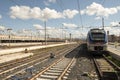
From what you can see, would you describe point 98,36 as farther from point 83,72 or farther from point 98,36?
point 83,72

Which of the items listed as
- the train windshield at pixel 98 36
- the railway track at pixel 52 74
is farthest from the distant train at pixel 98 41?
the railway track at pixel 52 74

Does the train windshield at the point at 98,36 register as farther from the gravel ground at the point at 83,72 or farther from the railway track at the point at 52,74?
the railway track at the point at 52,74

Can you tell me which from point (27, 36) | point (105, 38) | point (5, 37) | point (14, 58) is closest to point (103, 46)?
point (105, 38)

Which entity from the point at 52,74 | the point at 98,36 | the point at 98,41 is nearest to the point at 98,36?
the point at 98,36

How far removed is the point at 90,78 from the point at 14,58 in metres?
13.3

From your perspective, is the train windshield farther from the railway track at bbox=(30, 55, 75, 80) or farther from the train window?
the railway track at bbox=(30, 55, 75, 80)

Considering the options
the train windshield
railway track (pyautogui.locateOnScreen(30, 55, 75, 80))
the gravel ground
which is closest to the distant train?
the train windshield

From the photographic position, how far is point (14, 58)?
908 inches

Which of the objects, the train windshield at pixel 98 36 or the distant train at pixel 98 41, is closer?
the distant train at pixel 98 41

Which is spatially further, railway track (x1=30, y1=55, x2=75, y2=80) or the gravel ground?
the gravel ground

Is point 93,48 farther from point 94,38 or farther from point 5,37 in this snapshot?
point 5,37

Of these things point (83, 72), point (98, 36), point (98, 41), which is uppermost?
point (98, 36)

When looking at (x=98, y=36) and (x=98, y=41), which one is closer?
(x=98, y=41)

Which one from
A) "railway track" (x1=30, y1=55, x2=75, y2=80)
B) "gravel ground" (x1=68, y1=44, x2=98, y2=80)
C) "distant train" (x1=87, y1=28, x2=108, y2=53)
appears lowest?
"gravel ground" (x1=68, y1=44, x2=98, y2=80)
